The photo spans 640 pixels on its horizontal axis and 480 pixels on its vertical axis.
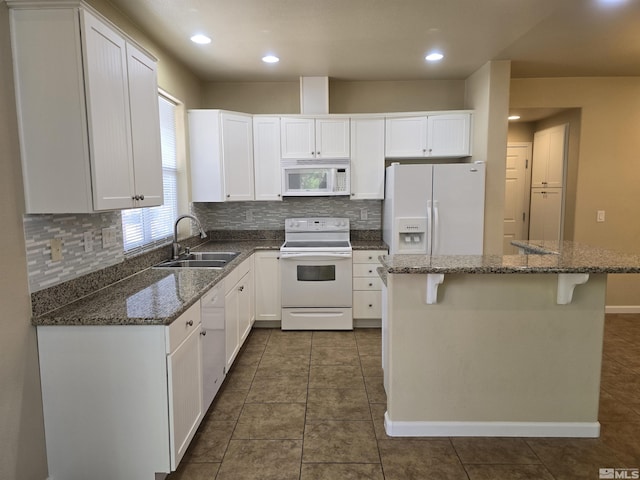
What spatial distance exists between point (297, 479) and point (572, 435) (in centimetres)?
161

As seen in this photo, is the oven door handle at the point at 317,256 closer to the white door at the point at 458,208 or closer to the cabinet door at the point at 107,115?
the white door at the point at 458,208

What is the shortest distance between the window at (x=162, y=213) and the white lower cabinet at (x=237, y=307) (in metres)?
0.70

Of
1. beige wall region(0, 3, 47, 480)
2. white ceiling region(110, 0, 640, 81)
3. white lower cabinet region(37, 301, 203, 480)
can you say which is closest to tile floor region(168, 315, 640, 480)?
white lower cabinet region(37, 301, 203, 480)

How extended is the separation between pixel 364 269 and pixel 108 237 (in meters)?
2.41

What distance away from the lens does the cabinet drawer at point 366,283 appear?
406 cm

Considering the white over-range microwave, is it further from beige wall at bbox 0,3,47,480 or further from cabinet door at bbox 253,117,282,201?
beige wall at bbox 0,3,47,480

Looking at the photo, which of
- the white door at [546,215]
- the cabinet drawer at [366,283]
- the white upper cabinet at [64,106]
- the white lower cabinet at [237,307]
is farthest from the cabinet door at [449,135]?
the white upper cabinet at [64,106]

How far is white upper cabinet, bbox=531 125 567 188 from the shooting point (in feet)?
15.5

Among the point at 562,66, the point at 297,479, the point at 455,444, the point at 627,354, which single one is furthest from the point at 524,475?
the point at 562,66

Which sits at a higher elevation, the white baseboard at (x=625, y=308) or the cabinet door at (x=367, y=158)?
the cabinet door at (x=367, y=158)

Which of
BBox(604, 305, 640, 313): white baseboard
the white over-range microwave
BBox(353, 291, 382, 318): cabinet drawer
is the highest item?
the white over-range microwave

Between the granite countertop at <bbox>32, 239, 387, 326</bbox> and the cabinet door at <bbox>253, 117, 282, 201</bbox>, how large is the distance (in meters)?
1.33

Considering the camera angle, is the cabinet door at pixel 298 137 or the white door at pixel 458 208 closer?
the white door at pixel 458 208

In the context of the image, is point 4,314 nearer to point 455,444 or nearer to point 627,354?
point 455,444
